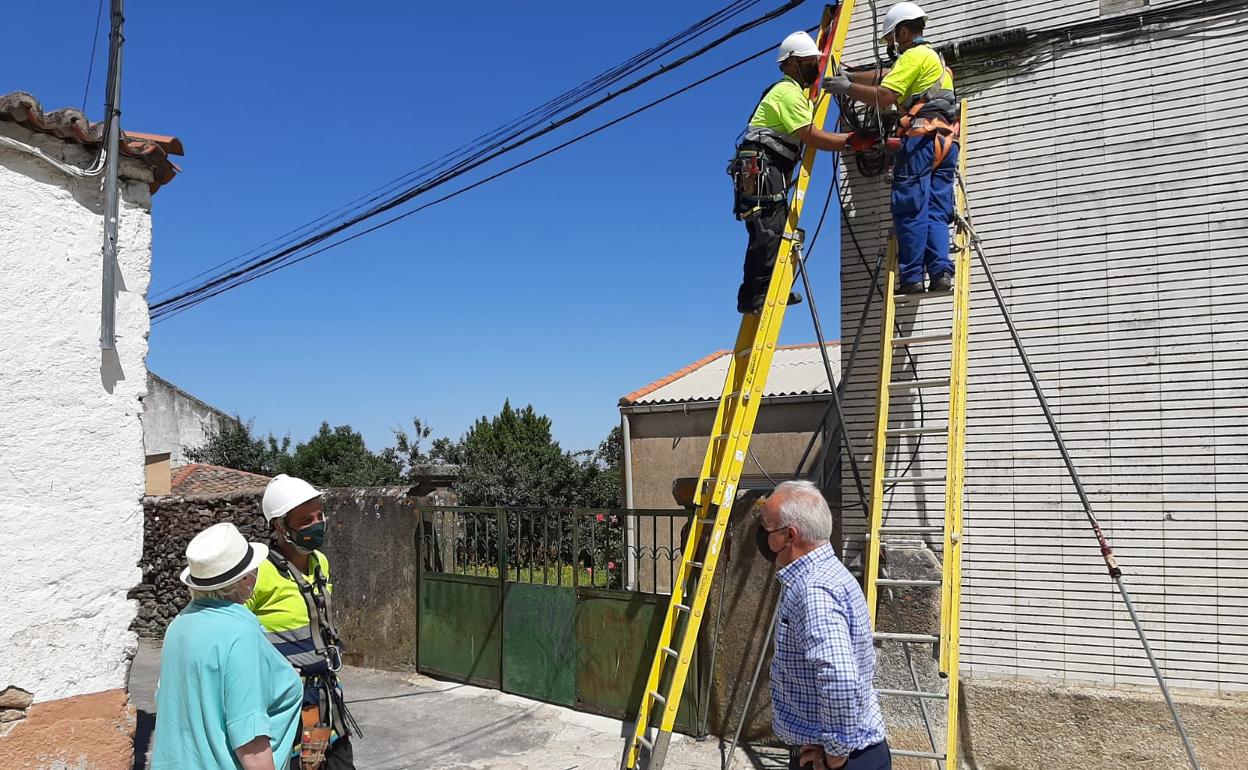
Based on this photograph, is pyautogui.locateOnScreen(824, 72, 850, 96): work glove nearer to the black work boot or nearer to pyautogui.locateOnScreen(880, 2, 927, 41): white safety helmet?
pyautogui.locateOnScreen(880, 2, 927, 41): white safety helmet

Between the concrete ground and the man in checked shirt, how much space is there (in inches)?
126

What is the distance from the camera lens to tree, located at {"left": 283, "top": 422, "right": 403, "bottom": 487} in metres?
26.7

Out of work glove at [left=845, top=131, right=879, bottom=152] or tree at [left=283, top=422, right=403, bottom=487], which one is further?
tree at [left=283, top=422, right=403, bottom=487]

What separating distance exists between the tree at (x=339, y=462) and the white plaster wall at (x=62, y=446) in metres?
20.9

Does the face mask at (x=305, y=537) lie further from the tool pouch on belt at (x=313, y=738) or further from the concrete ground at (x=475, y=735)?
the concrete ground at (x=475, y=735)

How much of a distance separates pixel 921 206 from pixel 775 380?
945 cm

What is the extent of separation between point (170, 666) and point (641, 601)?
464 centimetres

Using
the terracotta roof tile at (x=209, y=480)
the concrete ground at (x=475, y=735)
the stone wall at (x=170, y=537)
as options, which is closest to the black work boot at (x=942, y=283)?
the concrete ground at (x=475, y=735)

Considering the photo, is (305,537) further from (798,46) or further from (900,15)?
(900,15)

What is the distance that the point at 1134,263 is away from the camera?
5211 millimetres

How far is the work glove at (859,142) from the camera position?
17.2 ft

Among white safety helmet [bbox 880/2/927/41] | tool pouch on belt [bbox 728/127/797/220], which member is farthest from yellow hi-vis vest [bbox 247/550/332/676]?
white safety helmet [bbox 880/2/927/41]

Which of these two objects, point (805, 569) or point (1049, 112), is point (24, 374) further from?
point (1049, 112)

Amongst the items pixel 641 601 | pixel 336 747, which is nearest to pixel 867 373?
pixel 641 601
